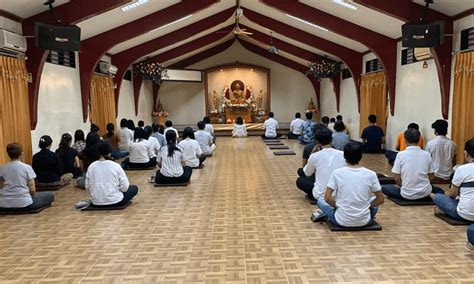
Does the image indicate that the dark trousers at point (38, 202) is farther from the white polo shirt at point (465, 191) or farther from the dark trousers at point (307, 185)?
the white polo shirt at point (465, 191)

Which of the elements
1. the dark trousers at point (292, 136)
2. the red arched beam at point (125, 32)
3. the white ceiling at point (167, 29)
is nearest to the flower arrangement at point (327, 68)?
the dark trousers at point (292, 136)

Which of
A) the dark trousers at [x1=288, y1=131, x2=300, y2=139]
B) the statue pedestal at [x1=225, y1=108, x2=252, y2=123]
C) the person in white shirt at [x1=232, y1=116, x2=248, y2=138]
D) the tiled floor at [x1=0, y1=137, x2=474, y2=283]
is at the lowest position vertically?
the tiled floor at [x1=0, y1=137, x2=474, y2=283]

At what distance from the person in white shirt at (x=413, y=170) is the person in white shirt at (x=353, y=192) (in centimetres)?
115

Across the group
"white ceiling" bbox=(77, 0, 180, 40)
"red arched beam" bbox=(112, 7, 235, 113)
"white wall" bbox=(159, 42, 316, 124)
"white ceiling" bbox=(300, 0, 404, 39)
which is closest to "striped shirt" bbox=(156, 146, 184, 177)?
"white ceiling" bbox=(77, 0, 180, 40)

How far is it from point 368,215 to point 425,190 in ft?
4.95

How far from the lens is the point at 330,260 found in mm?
3609

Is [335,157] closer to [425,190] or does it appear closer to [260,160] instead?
[425,190]

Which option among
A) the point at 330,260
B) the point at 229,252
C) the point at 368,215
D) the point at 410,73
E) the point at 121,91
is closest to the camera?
the point at 330,260

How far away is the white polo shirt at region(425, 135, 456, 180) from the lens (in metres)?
6.46

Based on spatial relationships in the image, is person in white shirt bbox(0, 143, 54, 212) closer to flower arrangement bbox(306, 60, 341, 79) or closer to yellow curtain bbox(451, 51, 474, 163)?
yellow curtain bbox(451, 51, 474, 163)

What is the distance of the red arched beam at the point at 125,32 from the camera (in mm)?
9367

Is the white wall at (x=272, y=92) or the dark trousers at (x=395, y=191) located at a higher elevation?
the white wall at (x=272, y=92)

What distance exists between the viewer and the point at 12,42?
6172mm

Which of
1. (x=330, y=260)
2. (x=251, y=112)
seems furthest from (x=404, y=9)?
(x=251, y=112)
